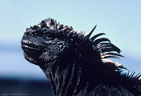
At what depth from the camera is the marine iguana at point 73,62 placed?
508 cm

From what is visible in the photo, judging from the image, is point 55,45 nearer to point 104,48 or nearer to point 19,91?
point 104,48

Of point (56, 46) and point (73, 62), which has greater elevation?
point (56, 46)

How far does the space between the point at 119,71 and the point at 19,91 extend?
6.03 metres

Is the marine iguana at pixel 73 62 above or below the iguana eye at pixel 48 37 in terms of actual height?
below

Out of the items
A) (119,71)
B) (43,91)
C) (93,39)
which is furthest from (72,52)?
(43,91)

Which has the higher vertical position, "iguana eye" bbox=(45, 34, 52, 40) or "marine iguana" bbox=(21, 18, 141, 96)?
"iguana eye" bbox=(45, 34, 52, 40)

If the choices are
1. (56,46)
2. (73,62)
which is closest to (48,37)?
(56,46)

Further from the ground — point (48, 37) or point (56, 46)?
point (48, 37)

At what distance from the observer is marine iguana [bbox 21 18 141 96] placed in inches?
200

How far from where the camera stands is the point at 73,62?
16.9 ft

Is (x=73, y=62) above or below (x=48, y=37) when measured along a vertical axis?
below

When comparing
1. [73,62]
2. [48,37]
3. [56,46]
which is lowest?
Answer: [73,62]

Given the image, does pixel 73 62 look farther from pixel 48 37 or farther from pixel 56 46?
pixel 48 37

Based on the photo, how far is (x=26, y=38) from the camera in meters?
5.23
